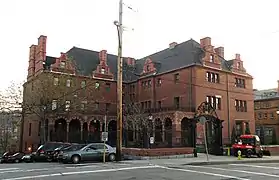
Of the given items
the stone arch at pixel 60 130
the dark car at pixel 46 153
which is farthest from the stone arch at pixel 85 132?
the dark car at pixel 46 153

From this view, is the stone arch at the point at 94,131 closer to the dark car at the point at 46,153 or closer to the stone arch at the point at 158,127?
the stone arch at the point at 158,127

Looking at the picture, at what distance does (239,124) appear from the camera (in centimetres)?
4784

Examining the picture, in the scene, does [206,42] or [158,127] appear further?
[206,42]

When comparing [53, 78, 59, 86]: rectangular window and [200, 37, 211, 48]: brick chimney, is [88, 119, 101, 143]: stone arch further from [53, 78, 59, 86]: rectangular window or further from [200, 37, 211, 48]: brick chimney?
[200, 37, 211, 48]: brick chimney

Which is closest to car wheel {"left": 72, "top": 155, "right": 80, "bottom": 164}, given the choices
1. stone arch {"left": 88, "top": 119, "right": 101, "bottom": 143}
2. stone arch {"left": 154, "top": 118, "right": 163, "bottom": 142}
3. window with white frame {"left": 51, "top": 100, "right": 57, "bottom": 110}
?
window with white frame {"left": 51, "top": 100, "right": 57, "bottom": 110}

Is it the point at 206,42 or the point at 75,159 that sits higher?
the point at 206,42

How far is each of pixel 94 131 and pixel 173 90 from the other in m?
13.4

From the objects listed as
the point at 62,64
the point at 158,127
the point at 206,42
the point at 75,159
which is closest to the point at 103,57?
the point at 62,64

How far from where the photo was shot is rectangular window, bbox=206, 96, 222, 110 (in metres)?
43.9

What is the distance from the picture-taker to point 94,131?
4806 centimetres

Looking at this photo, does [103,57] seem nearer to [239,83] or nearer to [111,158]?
[239,83]

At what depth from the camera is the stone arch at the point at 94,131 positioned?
154 feet

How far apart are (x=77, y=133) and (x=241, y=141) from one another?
2427 cm

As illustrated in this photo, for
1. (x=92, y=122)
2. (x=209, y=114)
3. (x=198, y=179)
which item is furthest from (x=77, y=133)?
(x=198, y=179)
